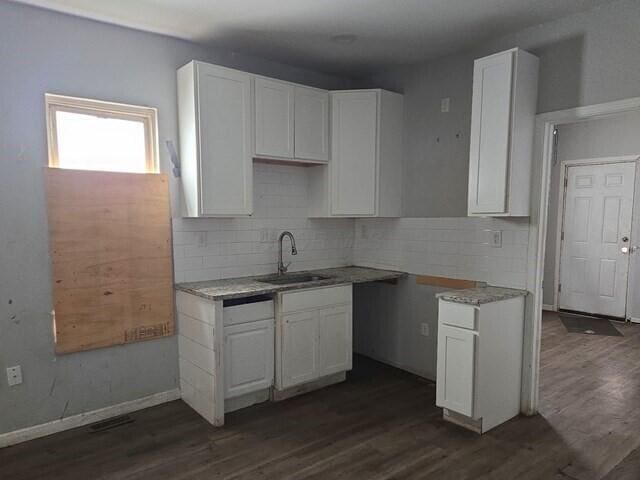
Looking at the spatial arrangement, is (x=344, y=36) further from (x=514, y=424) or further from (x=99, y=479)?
(x=99, y=479)

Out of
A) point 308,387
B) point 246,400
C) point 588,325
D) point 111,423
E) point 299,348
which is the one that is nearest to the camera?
point 111,423

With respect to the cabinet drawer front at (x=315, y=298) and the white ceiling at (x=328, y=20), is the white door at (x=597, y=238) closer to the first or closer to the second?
the white ceiling at (x=328, y=20)

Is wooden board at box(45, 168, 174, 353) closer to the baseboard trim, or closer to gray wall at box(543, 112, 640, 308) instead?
the baseboard trim

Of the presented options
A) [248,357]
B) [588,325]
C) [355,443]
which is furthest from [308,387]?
[588,325]

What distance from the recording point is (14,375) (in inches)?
105

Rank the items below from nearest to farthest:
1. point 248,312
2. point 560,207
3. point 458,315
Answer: point 458,315
point 248,312
point 560,207

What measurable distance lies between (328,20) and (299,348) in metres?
2.37

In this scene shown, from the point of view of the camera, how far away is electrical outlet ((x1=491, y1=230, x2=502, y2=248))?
3.19 m

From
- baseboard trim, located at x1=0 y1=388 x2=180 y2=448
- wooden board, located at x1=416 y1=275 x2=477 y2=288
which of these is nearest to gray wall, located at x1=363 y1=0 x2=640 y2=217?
wooden board, located at x1=416 y1=275 x2=477 y2=288

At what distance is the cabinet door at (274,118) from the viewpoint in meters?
3.27

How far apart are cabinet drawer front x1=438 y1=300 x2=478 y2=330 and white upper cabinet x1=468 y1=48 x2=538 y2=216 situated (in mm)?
682

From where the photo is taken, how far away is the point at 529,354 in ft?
10.0

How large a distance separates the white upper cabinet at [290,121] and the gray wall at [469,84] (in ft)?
2.65

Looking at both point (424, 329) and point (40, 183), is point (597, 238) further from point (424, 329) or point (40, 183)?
point (40, 183)
